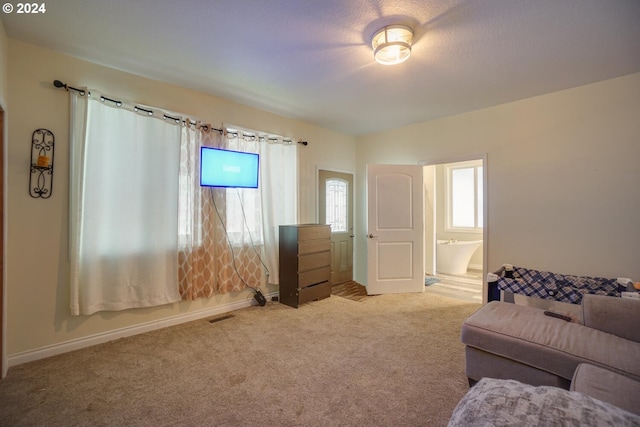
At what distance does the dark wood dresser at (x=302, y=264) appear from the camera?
3.55 m

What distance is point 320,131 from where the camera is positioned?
14.8ft

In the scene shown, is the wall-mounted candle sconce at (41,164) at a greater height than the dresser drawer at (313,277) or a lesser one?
greater

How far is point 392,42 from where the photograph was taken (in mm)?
2043

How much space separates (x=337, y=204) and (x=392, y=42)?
2.98m

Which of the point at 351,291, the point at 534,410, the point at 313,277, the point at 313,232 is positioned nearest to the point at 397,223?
the point at 351,291

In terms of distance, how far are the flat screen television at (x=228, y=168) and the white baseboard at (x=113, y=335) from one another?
148 cm

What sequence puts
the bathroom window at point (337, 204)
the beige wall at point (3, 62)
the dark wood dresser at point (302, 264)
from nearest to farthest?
the beige wall at point (3, 62), the dark wood dresser at point (302, 264), the bathroom window at point (337, 204)

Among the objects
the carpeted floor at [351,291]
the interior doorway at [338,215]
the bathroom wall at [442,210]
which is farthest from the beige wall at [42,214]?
the bathroom wall at [442,210]

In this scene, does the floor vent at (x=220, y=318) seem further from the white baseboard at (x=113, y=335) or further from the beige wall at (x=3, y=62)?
the beige wall at (x=3, y=62)

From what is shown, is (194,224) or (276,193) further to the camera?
(276,193)

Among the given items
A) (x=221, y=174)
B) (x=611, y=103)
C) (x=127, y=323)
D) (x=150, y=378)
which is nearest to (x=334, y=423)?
(x=150, y=378)

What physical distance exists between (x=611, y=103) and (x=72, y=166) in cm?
512

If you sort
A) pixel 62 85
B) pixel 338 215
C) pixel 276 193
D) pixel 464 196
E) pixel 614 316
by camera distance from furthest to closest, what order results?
pixel 464 196 < pixel 338 215 < pixel 276 193 < pixel 62 85 < pixel 614 316

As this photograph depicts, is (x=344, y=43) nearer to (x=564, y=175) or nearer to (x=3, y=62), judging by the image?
(x=3, y=62)
